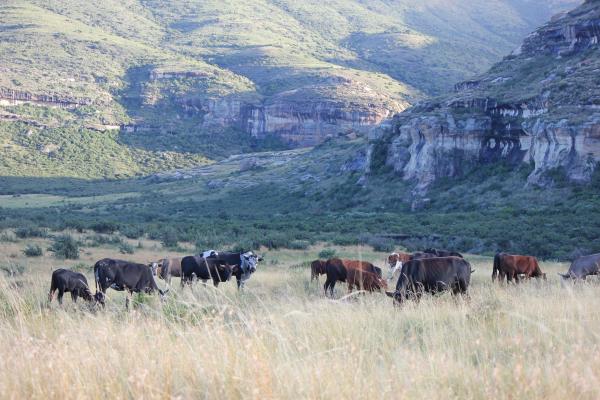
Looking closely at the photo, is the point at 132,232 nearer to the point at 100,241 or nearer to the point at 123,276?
the point at 100,241

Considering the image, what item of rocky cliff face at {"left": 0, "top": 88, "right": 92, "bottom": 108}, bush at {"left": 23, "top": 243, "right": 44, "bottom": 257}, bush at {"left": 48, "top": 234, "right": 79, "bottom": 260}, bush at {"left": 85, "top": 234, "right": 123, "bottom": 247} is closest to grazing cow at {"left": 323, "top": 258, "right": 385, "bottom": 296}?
bush at {"left": 48, "top": 234, "right": 79, "bottom": 260}

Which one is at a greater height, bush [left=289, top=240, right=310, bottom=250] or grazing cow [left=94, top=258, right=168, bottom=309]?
grazing cow [left=94, top=258, right=168, bottom=309]

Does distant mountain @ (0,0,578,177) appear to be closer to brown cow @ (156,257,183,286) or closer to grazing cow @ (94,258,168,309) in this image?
brown cow @ (156,257,183,286)

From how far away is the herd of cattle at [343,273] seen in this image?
12.1 m

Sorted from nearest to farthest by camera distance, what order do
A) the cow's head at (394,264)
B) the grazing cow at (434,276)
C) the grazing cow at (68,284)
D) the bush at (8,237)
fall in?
the grazing cow at (434,276) → the grazing cow at (68,284) → the cow's head at (394,264) → the bush at (8,237)

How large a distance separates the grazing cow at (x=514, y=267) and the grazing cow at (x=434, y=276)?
512 centimetres

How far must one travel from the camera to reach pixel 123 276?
48.1ft


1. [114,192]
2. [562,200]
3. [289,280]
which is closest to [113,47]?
[114,192]

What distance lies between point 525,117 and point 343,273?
159 feet

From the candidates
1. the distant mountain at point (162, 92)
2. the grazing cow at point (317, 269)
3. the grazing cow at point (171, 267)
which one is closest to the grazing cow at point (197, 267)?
the grazing cow at point (171, 267)

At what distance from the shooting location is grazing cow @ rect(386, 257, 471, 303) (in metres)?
11.9

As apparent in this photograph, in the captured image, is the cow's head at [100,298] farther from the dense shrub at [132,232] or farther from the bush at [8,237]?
the dense shrub at [132,232]

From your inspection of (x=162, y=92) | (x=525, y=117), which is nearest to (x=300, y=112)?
(x=162, y=92)

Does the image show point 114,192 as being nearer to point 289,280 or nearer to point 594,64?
point 594,64
